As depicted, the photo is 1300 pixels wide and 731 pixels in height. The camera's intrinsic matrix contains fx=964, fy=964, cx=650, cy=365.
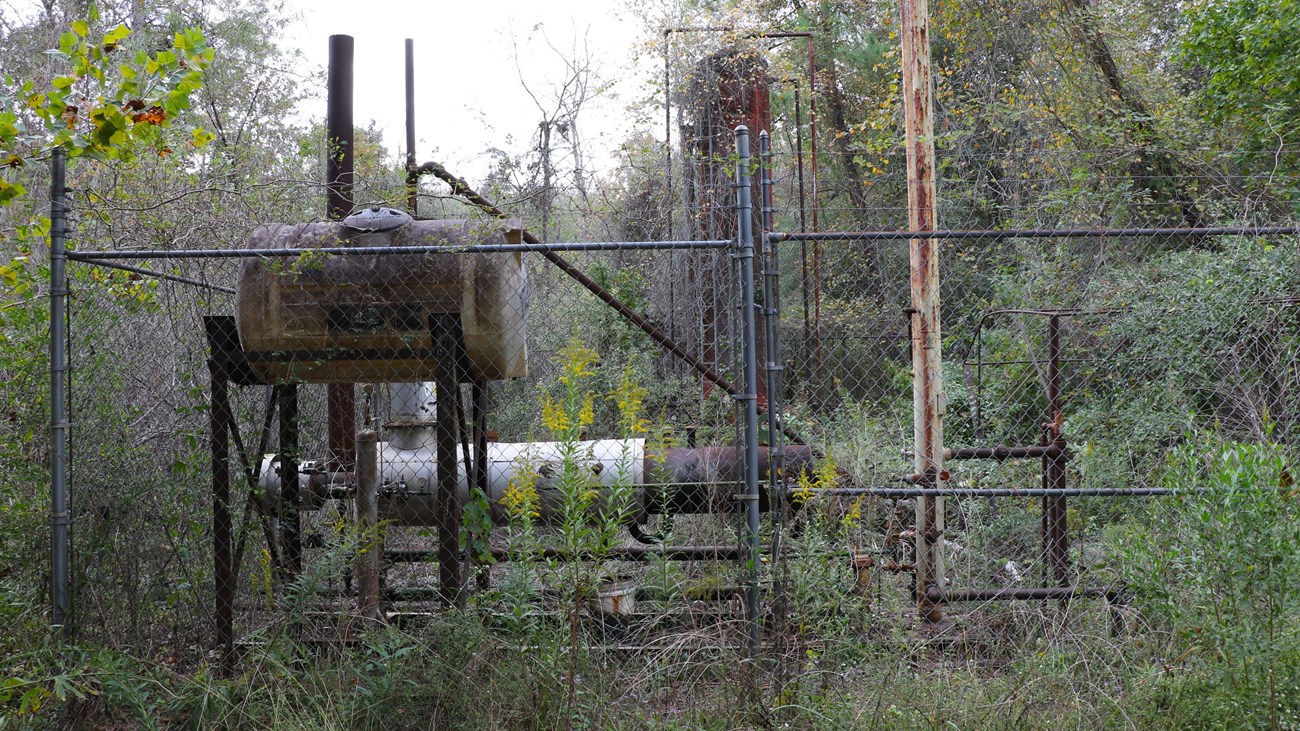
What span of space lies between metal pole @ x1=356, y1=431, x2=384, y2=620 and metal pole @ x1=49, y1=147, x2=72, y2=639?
4.10 feet

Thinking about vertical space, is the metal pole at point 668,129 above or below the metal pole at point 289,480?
above

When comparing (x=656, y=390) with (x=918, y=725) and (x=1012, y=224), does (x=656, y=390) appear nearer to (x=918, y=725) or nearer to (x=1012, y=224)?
(x=1012, y=224)

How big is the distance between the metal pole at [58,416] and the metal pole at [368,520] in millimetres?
1250

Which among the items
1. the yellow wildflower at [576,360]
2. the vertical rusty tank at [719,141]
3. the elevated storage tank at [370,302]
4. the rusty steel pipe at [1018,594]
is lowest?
the rusty steel pipe at [1018,594]

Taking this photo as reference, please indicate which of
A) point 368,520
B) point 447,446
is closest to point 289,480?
point 368,520

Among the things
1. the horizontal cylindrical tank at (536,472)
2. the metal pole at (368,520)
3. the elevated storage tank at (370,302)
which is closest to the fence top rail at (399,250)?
the elevated storage tank at (370,302)

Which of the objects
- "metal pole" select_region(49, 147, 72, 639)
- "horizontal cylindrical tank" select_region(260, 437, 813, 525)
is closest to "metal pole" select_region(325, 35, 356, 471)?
"horizontal cylindrical tank" select_region(260, 437, 813, 525)

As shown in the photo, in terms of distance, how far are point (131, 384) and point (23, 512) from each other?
4.00 feet

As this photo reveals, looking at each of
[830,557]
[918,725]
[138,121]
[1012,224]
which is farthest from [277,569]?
[1012,224]

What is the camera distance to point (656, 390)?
989 cm

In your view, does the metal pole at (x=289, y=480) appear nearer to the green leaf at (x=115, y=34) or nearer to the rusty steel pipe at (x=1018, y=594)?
the green leaf at (x=115, y=34)

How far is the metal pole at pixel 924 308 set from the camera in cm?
581

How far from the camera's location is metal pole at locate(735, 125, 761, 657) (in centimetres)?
405

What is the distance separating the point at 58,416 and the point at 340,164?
3.64 meters
